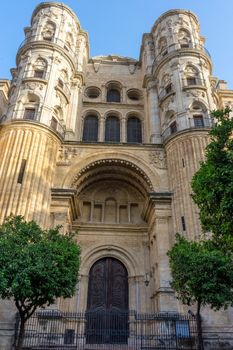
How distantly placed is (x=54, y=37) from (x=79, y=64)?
3210mm

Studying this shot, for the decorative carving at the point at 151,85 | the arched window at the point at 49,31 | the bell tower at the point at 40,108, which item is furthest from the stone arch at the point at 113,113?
the arched window at the point at 49,31

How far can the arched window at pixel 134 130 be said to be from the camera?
1005 inches

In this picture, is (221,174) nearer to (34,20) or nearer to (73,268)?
(73,268)

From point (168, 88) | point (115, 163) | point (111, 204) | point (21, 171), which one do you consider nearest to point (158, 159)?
point (115, 163)

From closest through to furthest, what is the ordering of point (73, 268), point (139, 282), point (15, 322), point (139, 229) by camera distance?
point (73, 268) < point (15, 322) < point (139, 282) < point (139, 229)

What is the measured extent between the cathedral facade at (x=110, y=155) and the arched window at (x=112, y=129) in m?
0.09

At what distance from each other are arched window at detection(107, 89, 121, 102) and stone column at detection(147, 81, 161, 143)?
319cm

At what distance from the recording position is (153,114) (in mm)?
24766

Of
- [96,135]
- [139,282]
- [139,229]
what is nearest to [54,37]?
[96,135]

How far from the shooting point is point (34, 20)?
94.9 ft

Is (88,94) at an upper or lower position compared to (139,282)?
upper

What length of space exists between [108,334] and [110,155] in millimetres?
10693

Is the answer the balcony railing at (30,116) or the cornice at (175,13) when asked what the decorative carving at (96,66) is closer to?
the cornice at (175,13)

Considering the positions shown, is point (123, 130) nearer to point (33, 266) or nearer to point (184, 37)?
point (184, 37)
